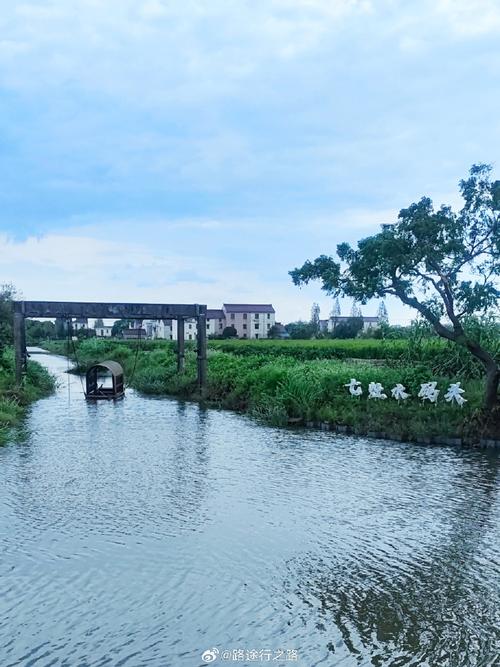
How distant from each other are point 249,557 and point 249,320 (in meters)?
76.9

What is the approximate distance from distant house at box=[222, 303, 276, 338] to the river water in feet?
234

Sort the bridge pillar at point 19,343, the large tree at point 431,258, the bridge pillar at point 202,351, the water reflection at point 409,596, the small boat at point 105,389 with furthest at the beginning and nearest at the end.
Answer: the small boat at point 105,389 < the bridge pillar at point 202,351 < the bridge pillar at point 19,343 < the large tree at point 431,258 < the water reflection at point 409,596

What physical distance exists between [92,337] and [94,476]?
1440 inches

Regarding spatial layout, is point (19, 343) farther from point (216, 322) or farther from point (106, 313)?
point (216, 322)

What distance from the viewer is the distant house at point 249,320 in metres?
82.7

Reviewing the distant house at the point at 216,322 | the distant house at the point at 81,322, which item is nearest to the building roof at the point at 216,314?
the distant house at the point at 216,322

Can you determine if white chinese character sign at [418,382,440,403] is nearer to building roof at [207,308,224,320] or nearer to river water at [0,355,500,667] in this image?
river water at [0,355,500,667]

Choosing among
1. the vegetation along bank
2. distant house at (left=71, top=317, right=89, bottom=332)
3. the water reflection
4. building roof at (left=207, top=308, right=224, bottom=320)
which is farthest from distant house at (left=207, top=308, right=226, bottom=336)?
the water reflection

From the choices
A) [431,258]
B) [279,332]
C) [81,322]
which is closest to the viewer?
[431,258]

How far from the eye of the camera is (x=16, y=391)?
17.8m

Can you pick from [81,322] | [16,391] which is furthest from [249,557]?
[81,322]

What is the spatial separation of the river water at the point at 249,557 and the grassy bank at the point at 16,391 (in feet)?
8.96

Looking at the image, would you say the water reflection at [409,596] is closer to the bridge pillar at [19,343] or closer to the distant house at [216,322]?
the bridge pillar at [19,343]

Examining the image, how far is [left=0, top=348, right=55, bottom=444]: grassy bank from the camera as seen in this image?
14.0 metres
